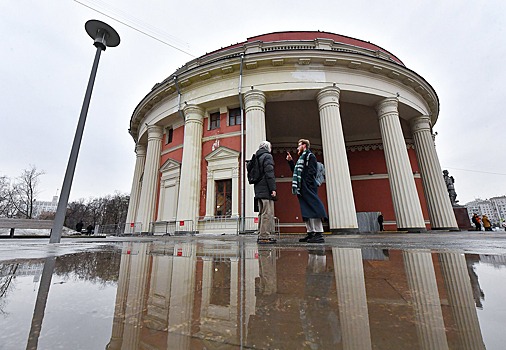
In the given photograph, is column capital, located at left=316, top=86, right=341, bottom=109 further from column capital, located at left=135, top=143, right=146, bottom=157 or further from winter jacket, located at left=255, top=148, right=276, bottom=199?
column capital, located at left=135, top=143, right=146, bottom=157

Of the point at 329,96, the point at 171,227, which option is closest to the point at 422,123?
the point at 329,96

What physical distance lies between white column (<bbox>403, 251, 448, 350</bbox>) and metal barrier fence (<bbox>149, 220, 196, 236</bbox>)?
1085cm

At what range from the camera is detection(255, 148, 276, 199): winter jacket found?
13.8 feet

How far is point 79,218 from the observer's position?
55.4 metres

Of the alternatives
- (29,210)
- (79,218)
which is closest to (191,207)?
(29,210)

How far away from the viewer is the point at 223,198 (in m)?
12.2

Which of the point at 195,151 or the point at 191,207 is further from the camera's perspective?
the point at 195,151

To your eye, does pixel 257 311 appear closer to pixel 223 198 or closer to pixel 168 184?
pixel 223 198

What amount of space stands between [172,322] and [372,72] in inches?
581

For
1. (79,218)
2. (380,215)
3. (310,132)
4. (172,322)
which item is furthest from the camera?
(79,218)

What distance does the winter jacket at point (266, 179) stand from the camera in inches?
166

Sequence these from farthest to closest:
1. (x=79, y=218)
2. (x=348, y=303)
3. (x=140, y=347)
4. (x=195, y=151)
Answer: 1. (x=79, y=218)
2. (x=195, y=151)
3. (x=348, y=303)
4. (x=140, y=347)

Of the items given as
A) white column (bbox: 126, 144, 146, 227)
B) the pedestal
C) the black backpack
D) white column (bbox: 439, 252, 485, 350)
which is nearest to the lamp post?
the black backpack

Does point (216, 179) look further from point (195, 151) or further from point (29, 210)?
point (29, 210)
